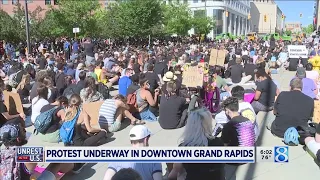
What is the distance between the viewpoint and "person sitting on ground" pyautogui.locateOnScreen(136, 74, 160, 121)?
359 inches

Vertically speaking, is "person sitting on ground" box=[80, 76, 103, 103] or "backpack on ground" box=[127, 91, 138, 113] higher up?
"person sitting on ground" box=[80, 76, 103, 103]

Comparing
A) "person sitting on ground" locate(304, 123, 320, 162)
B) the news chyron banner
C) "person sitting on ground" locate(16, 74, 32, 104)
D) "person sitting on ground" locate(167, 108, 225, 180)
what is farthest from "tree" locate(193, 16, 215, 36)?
the news chyron banner

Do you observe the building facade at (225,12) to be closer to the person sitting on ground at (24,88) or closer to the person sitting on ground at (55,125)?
the person sitting on ground at (24,88)

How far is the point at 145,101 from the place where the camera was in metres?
9.23

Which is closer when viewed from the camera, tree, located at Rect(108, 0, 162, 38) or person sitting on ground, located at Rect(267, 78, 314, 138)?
person sitting on ground, located at Rect(267, 78, 314, 138)

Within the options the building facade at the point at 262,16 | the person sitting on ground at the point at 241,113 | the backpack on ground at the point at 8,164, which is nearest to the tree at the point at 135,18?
the person sitting on ground at the point at 241,113

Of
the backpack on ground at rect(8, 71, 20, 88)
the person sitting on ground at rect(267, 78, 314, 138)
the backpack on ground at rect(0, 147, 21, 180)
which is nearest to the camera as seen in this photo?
the backpack on ground at rect(0, 147, 21, 180)

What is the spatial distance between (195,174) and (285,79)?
1402 centimetres

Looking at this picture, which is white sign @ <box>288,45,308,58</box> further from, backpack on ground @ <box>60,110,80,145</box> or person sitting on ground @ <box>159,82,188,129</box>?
backpack on ground @ <box>60,110,80,145</box>

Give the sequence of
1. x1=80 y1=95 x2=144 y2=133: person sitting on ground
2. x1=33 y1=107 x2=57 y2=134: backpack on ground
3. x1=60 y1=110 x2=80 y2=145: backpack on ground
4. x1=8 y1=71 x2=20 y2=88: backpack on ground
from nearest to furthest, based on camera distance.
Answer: x1=60 y1=110 x2=80 y2=145: backpack on ground, x1=33 y1=107 x2=57 y2=134: backpack on ground, x1=80 y1=95 x2=144 y2=133: person sitting on ground, x1=8 y1=71 x2=20 y2=88: backpack on ground

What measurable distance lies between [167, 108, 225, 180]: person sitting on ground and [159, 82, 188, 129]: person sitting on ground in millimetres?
3924

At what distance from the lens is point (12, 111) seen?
8.19m

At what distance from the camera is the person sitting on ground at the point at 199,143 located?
152 inches

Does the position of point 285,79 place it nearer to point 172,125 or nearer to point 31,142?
point 172,125
